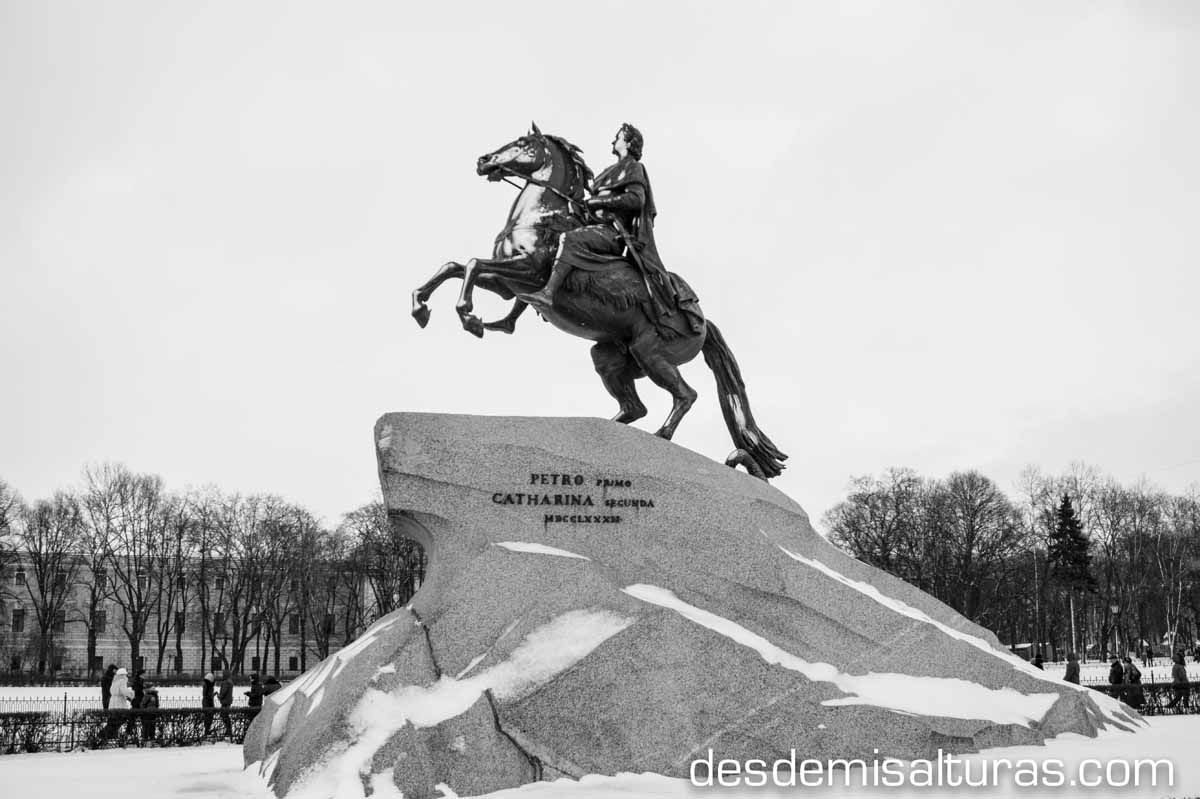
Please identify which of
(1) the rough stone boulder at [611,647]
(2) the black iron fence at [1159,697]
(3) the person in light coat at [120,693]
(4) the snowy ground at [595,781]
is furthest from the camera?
(2) the black iron fence at [1159,697]

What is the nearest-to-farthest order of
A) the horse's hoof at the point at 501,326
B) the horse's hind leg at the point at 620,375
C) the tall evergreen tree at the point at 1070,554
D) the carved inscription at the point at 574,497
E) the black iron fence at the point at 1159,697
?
1. the carved inscription at the point at 574,497
2. the horse's hoof at the point at 501,326
3. the horse's hind leg at the point at 620,375
4. the black iron fence at the point at 1159,697
5. the tall evergreen tree at the point at 1070,554

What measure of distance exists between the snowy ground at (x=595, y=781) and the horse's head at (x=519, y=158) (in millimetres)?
6117

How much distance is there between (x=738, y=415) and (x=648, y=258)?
6.86 feet

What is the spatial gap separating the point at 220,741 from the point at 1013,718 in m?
11.5

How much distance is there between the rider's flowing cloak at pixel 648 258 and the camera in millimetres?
10953

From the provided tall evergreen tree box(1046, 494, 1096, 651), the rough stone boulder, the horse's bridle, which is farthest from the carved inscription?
tall evergreen tree box(1046, 494, 1096, 651)

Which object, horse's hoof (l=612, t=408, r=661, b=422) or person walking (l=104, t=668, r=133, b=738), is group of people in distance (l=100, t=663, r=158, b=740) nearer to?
person walking (l=104, t=668, r=133, b=738)

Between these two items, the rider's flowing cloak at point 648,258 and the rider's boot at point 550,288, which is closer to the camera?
the rider's boot at point 550,288

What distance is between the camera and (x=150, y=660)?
208ft

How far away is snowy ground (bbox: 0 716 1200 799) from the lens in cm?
716

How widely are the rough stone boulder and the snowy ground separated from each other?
0.68 ft

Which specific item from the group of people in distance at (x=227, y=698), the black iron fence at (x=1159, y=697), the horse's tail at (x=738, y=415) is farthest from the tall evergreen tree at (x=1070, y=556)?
the horse's tail at (x=738, y=415)

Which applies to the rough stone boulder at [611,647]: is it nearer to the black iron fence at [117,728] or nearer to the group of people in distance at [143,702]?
the black iron fence at [117,728]

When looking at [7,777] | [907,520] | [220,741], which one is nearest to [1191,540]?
[907,520]
